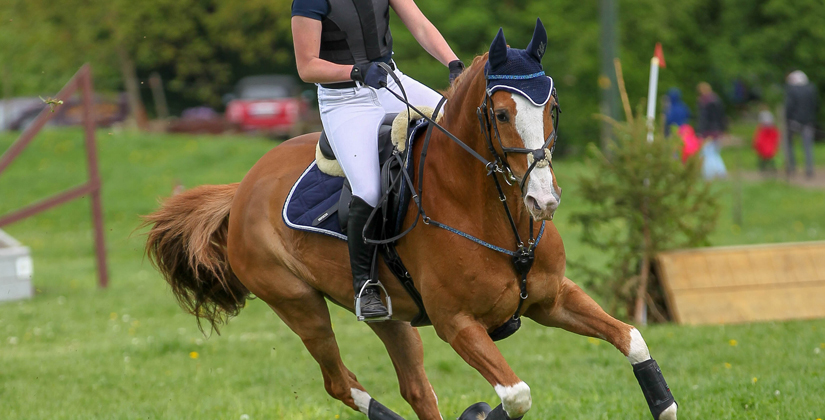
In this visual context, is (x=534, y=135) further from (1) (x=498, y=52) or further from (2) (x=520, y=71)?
(1) (x=498, y=52)

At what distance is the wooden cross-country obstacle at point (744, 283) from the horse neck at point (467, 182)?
4823 millimetres

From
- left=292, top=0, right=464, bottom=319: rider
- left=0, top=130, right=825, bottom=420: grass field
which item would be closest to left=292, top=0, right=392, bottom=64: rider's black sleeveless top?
left=292, top=0, right=464, bottom=319: rider

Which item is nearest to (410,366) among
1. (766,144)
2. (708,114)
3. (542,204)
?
(542,204)

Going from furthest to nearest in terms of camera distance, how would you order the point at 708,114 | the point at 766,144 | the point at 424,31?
the point at 708,114, the point at 766,144, the point at 424,31

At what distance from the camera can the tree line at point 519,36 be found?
24.5 meters

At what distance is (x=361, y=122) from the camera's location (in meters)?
5.07

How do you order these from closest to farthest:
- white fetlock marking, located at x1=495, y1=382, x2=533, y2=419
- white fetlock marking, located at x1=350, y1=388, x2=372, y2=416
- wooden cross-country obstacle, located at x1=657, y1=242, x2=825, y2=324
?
white fetlock marking, located at x1=495, y1=382, x2=533, y2=419 → white fetlock marking, located at x1=350, y1=388, x2=372, y2=416 → wooden cross-country obstacle, located at x1=657, y1=242, x2=825, y2=324

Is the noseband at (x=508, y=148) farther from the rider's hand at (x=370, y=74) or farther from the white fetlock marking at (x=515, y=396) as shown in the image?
the white fetlock marking at (x=515, y=396)

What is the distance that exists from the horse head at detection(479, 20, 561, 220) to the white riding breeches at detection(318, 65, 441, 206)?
36.4 inches

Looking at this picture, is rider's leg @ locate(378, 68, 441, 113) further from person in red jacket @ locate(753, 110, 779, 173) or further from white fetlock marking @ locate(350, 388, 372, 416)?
person in red jacket @ locate(753, 110, 779, 173)

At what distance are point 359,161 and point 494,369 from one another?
1.36 m

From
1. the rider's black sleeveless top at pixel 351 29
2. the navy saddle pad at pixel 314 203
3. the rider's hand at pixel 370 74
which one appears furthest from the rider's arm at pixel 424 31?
the navy saddle pad at pixel 314 203

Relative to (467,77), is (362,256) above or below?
below

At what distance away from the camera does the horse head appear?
389cm
